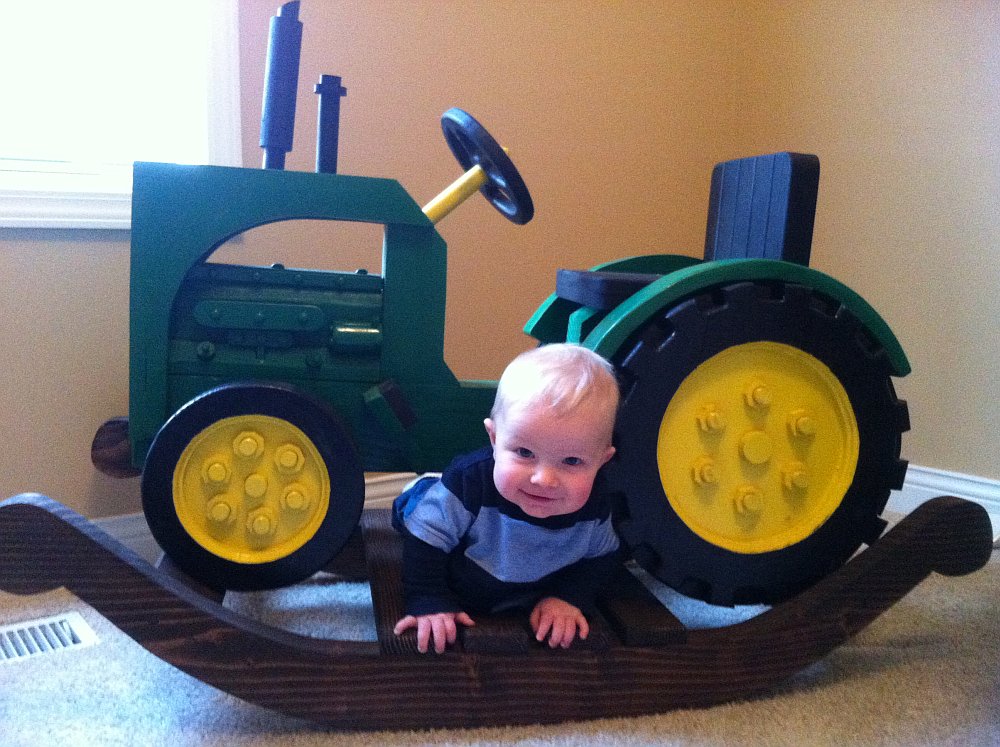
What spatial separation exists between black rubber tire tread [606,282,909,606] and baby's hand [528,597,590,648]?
12cm

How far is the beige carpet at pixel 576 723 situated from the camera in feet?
3.25

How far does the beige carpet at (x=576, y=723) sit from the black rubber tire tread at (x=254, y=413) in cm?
14

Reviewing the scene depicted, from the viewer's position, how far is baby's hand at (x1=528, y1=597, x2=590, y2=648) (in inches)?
40.5

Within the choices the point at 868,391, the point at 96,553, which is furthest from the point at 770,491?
the point at 96,553

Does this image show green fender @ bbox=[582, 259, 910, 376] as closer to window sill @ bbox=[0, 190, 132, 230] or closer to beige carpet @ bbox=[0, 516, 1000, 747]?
beige carpet @ bbox=[0, 516, 1000, 747]

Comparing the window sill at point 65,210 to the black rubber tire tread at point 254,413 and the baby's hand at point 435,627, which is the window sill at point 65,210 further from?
the baby's hand at point 435,627

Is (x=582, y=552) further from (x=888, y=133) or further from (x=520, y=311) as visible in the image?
(x=888, y=133)

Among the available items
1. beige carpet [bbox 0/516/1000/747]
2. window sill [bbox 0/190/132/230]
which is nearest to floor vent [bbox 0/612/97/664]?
beige carpet [bbox 0/516/1000/747]

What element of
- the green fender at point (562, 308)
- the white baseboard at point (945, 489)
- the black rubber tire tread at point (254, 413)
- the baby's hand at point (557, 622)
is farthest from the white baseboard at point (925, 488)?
the baby's hand at point (557, 622)

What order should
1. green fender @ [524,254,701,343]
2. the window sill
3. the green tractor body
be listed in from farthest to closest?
green fender @ [524,254,701,343]
the window sill
the green tractor body

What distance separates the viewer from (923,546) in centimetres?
117

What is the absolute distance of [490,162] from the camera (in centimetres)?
125

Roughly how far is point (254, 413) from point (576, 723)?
0.52m

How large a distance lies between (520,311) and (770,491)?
34.9 inches
